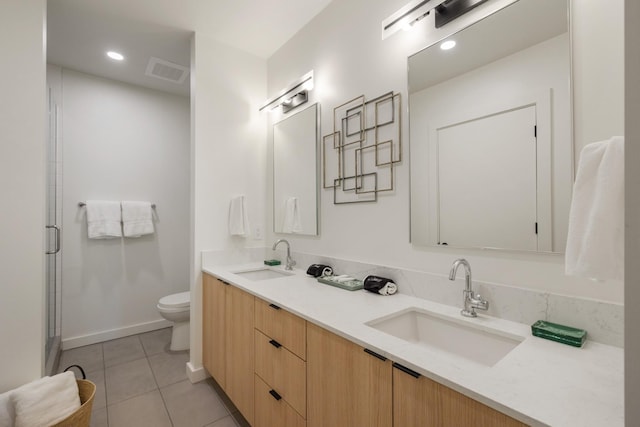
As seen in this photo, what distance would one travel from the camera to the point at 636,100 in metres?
0.40

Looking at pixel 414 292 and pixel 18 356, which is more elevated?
pixel 414 292

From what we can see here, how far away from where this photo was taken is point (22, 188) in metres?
1.57

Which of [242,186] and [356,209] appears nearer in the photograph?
[356,209]

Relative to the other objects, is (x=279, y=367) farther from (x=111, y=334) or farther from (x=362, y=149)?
(x=111, y=334)

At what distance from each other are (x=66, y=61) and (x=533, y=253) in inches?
150

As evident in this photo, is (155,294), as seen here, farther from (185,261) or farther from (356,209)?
(356,209)

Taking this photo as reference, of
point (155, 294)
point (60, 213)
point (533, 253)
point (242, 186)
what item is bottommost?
point (155, 294)

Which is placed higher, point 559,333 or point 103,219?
point 103,219

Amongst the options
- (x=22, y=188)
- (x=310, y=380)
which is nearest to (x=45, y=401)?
(x=22, y=188)

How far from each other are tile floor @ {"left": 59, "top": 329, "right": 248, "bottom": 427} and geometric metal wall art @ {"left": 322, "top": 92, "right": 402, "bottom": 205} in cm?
159

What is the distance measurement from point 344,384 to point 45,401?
152cm

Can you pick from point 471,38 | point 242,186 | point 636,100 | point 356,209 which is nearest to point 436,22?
point 471,38

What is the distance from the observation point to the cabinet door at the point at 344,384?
88 centimetres

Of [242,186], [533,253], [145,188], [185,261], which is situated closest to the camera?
[533,253]
